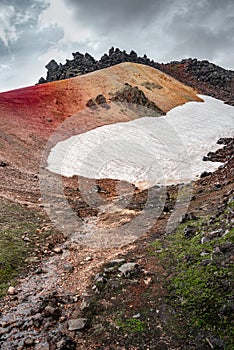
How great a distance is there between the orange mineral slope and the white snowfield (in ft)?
7.60

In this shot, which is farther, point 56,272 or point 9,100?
point 9,100

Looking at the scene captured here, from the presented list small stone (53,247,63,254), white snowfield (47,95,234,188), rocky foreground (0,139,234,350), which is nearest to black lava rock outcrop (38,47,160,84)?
white snowfield (47,95,234,188)

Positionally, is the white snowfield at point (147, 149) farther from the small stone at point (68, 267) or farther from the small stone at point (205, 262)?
the small stone at point (205, 262)

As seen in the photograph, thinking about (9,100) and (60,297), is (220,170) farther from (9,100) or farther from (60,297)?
(9,100)

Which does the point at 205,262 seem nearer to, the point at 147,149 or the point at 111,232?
the point at 111,232

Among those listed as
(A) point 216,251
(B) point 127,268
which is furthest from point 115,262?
(A) point 216,251

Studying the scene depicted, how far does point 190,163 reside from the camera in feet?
95.5

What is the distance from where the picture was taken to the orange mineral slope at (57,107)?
93.8 feet

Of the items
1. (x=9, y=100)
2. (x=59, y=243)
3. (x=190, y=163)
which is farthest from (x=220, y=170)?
(x=9, y=100)

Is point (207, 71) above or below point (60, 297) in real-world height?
above

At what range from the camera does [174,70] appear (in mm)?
89312

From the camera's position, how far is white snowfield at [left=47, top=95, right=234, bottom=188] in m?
26.9

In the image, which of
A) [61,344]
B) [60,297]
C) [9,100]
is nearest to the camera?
[61,344]

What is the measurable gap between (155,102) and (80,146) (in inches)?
890
